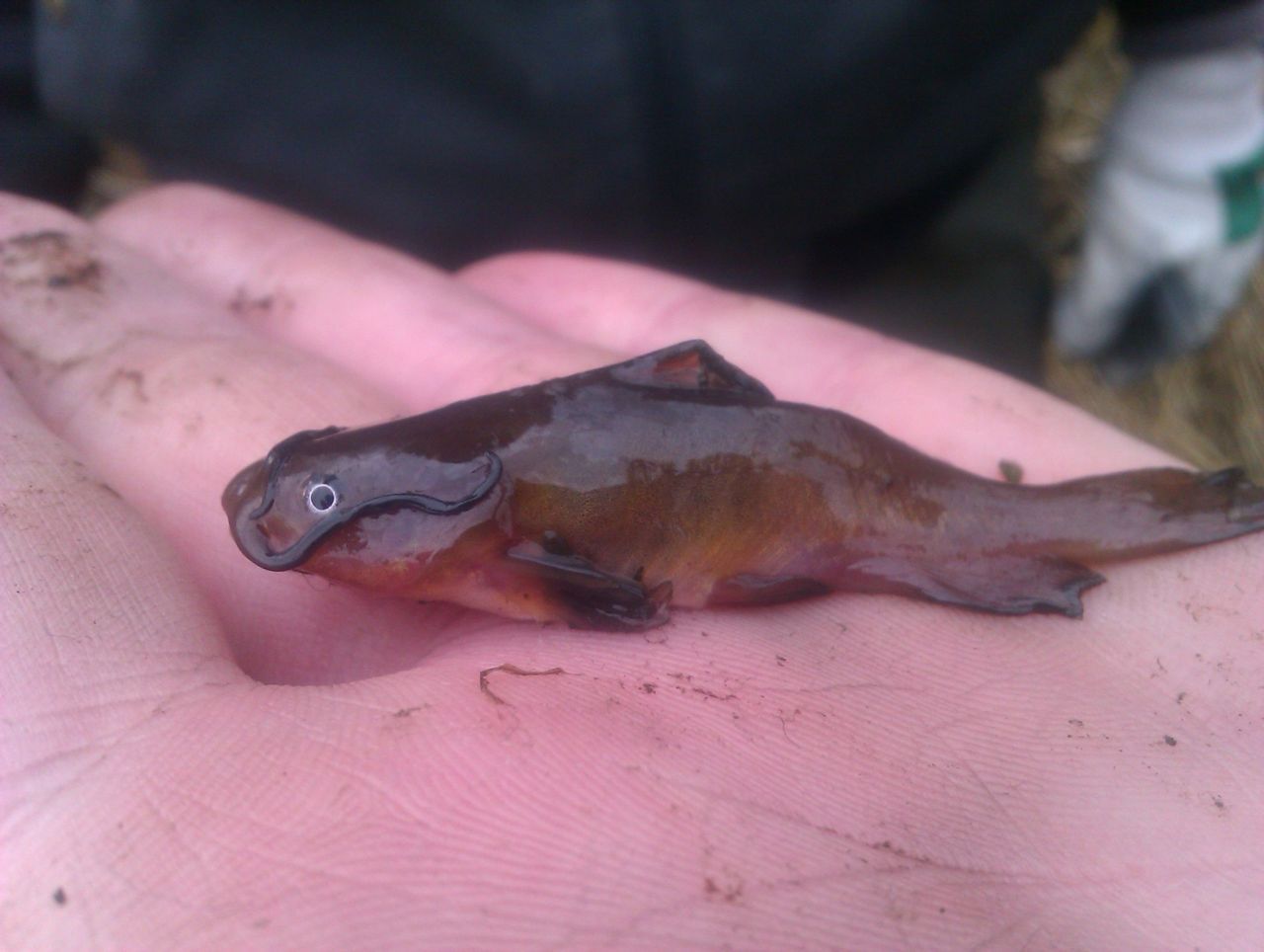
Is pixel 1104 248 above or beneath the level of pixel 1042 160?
beneath

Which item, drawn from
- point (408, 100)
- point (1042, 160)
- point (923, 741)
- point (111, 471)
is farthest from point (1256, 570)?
point (1042, 160)

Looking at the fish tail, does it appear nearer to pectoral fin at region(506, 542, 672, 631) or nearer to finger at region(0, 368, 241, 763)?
pectoral fin at region(506, 542, 672, 631)

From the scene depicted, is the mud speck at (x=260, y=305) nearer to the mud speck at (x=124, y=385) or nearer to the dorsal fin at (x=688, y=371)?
the mud speck at (x=124, y=385)

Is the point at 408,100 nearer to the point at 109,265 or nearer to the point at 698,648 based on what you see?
the point at 109,265

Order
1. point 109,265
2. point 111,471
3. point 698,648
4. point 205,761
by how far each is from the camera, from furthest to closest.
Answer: point 109,265 < point 111,471 < point 698,648 < point 205,761

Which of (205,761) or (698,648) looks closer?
(205,761)

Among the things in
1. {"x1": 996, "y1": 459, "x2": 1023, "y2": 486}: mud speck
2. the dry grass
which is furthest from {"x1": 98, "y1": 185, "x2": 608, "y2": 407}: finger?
the dry grass

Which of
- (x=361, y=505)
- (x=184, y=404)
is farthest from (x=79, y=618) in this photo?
(x=184, y=404)
